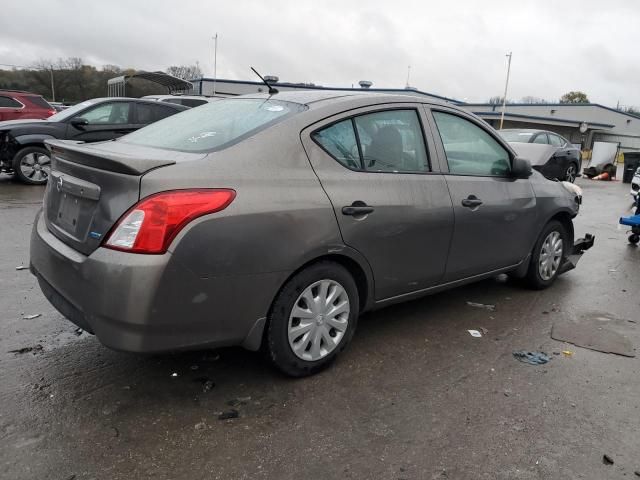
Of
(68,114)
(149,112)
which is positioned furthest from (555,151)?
(68,114)

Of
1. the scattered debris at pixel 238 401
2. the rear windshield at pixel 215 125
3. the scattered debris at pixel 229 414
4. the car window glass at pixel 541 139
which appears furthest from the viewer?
the car window glass at pixel 541 139

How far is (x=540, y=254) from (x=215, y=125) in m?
3.29

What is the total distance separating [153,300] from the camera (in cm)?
242

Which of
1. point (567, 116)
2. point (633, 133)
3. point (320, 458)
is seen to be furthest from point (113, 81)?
point (633, 133)

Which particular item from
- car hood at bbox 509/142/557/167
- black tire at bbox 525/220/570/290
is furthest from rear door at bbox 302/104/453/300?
car hood at bbox 509/142/557/167

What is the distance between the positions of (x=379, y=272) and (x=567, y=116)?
51887 mm

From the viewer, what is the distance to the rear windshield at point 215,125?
300 centimetres

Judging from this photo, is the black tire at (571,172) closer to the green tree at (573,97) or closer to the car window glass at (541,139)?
the car window glass at (541,139)

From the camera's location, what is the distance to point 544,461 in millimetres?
2488

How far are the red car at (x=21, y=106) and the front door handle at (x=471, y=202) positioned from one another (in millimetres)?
11644

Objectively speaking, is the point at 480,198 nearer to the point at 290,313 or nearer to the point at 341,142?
the point at 341,142

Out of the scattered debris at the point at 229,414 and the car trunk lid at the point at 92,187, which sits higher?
the car trunk lid at the point at 92,187

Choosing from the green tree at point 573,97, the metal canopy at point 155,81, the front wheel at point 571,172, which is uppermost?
the green tree at point 573,97

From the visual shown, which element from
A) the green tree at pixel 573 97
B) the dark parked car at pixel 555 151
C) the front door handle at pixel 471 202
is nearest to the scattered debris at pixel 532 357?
the front door handle at pixel 471 202
